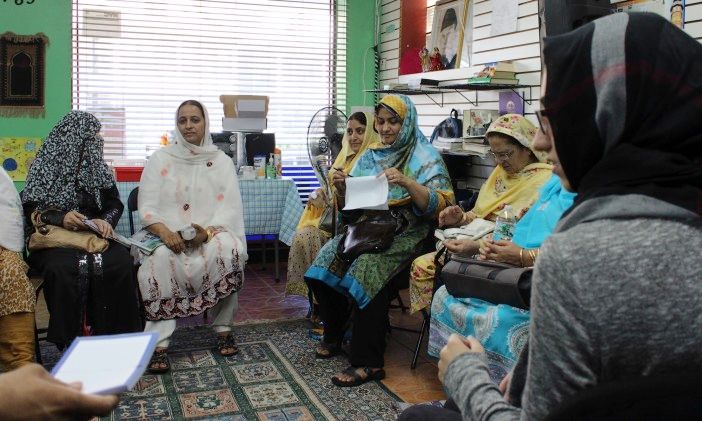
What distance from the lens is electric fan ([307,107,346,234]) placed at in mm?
4844

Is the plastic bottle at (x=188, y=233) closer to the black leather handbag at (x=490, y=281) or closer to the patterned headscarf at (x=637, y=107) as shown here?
the black leather handbag at (x=490, y=281)

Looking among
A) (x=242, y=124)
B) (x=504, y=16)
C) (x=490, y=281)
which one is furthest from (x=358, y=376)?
(x=242, y=124)

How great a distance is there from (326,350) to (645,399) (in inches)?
111

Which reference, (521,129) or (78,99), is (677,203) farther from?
(78,99)

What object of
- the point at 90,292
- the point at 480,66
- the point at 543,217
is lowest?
the point at 90,292

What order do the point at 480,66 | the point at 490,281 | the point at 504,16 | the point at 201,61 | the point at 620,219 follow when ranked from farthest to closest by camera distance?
1. the point at 201,61
2. the point at 480,66
3. the point at 504,16
4. the point at 490,281
5. the point at 620,219

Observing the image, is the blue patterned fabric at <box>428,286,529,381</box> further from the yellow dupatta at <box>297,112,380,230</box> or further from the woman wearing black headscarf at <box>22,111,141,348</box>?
the woman wearing black headscarf at <box>22,111,141,348</box>

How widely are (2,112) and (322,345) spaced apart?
11.5ft

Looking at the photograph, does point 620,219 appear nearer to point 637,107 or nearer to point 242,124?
point 637,107

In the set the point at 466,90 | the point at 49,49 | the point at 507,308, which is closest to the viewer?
the point at 507,308

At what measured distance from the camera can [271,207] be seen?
5.14 m

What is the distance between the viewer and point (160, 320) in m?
3.45

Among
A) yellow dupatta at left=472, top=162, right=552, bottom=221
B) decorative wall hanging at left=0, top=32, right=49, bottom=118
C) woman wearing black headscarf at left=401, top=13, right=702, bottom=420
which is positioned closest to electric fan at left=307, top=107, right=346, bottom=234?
yellow dupatta at left=472, top=162, right=552, bottom=221

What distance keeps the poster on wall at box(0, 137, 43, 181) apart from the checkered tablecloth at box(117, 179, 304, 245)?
1822mm
